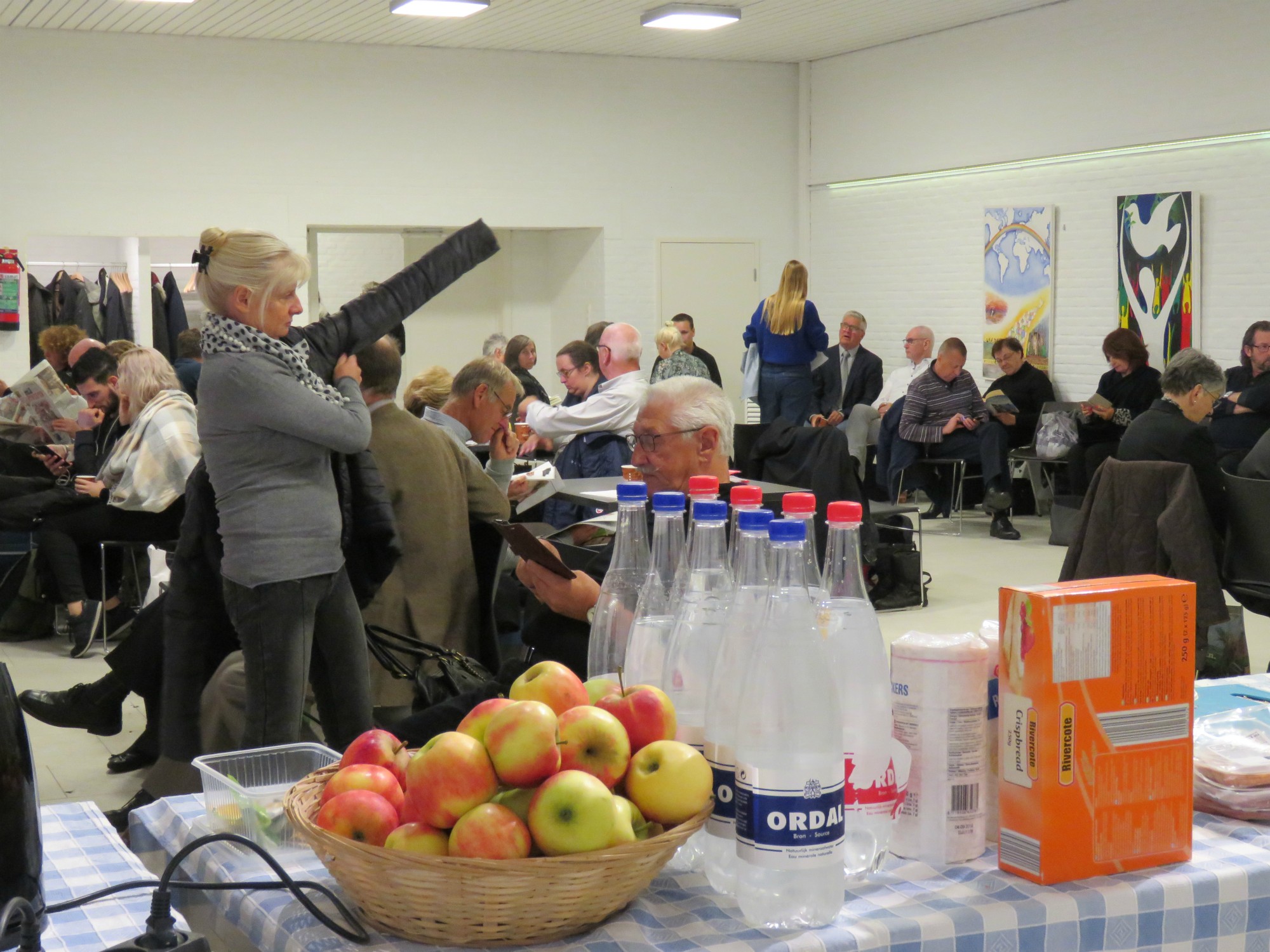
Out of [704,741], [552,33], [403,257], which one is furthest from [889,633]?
[403,257]

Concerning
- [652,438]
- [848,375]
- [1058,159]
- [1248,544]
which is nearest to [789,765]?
[652,438]

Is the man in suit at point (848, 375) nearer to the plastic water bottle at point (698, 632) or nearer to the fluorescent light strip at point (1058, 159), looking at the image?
the fluorescent light strip at point (1058, 159)

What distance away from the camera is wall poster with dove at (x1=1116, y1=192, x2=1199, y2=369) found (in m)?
→ 9.23

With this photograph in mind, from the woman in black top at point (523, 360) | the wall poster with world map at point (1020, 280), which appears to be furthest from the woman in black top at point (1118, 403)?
the woman in black top at point (523, 360)

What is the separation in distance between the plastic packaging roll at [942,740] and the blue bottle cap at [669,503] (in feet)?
0.97

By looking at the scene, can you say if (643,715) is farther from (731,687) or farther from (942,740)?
(942,740)

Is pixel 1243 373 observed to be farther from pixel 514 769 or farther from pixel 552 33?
pixel 514 769

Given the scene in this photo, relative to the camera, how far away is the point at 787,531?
4.04ft

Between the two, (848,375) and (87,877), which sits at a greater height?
(848,375)

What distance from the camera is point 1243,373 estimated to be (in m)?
8.41

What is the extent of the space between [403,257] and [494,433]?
8466mm

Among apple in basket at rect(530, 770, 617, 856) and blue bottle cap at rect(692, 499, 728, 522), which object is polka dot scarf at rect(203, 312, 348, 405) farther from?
apple in basket at rect(530, 770, 617, 856)

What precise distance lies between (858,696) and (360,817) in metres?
0.49

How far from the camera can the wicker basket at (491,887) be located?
3.68 feet
